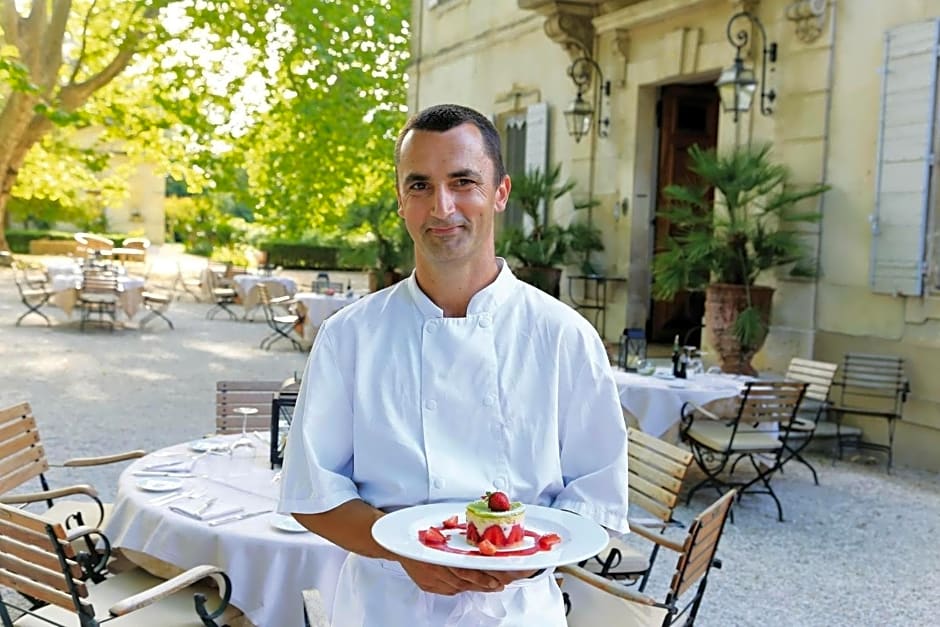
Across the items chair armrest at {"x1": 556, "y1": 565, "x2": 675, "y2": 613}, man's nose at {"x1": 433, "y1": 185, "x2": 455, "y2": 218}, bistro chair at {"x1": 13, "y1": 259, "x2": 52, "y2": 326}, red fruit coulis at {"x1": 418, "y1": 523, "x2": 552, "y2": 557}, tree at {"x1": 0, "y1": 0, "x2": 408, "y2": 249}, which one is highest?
tree at {"x1": 0, "y1": 0, "x2": 408, "y2": 249}

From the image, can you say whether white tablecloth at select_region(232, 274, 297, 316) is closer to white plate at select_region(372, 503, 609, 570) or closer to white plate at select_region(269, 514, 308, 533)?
white plate at select_region(269, 514, 308, 533)

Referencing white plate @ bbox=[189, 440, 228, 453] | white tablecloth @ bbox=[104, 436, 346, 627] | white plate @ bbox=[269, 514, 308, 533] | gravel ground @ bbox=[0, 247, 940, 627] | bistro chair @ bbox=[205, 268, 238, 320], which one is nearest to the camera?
white tablecloth @ bbox=[104, 436, 346, 627]

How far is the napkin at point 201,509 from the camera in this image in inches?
137

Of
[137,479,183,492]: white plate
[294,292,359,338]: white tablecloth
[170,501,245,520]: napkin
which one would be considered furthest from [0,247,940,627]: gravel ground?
[137,479,183,492]: white plate

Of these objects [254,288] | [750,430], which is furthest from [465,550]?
[254,288]

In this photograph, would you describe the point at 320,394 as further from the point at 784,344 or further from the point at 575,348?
the point at 784,344

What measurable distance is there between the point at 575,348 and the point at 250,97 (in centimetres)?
1947

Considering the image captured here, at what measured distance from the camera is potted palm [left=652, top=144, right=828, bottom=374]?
28.8 feet

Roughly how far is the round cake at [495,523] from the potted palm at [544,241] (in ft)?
→ 34.9

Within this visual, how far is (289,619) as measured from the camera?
328 centimetres

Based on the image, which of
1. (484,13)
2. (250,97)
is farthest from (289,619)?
(250,97)

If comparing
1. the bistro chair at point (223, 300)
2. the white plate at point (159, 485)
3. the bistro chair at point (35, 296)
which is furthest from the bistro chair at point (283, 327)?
the white plate at point (159, 485)

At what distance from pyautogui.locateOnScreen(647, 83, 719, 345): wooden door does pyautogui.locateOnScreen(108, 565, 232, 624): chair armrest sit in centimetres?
954

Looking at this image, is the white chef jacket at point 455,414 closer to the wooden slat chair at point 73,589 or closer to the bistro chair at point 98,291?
the wooden slat chair at point 73,589
